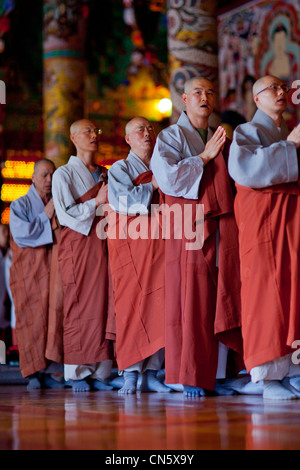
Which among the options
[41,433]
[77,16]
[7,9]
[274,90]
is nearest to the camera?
[41,433]

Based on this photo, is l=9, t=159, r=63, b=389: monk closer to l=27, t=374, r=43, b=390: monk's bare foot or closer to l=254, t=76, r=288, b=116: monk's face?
l=27, t=374, r=43, b=390: monk's bare foot

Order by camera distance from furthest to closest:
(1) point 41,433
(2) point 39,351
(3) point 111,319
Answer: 1. (2) point 39,351
2. (3) point 111,319
3. (1) point 41,433

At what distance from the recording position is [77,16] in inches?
438

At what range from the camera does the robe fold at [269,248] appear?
407 cm

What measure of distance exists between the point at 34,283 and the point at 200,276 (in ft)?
7.41

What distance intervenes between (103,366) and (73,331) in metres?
0.33

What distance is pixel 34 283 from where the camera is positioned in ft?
21.5

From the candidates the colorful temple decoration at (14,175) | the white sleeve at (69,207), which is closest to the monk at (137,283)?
the white sleeve at (69,207)

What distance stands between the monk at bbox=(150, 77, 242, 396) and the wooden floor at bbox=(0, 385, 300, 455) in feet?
0.73

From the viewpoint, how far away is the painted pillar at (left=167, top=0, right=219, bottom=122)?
25.2 ft

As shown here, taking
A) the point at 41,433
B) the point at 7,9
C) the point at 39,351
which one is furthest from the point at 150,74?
the point at 41,433

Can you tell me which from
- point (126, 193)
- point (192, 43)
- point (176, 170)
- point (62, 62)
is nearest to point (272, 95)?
point (176, 170)

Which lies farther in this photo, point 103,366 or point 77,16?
point 77,16
